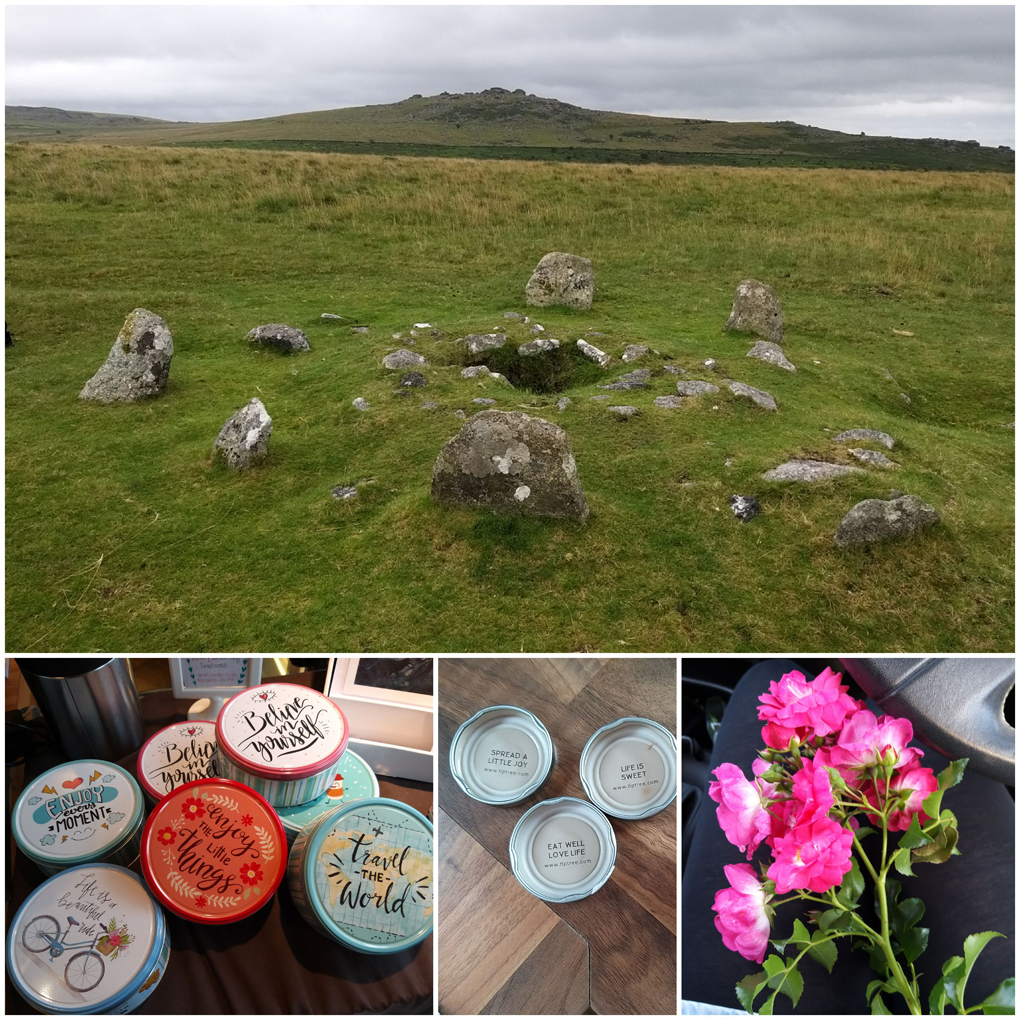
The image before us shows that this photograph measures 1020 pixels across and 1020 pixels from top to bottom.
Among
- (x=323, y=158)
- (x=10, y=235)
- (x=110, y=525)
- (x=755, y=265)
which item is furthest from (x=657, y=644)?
(x=323, y=158)

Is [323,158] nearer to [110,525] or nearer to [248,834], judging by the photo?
[110,525]

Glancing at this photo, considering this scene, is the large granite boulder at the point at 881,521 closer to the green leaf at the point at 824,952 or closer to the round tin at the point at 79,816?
the green leaf at the point at 824,952

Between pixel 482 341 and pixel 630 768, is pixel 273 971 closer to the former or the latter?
pixel 630 768

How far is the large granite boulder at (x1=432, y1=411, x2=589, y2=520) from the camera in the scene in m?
5.66

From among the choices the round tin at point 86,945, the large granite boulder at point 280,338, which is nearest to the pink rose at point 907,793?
the round tin at point 86,945

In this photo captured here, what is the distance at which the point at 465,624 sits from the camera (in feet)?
16.9

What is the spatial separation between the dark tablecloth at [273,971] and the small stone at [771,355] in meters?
8.71

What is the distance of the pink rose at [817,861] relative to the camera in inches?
46.3

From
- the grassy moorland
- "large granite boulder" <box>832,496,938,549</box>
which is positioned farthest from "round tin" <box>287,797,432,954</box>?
"large granite boulder" <box>832,496,938,549</box>

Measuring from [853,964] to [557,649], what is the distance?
3.38 metres

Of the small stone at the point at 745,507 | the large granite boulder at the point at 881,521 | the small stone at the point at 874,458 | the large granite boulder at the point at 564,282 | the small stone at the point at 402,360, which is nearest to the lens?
the large granite boulder at the point at 881,521

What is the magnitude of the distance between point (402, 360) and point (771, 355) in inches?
185

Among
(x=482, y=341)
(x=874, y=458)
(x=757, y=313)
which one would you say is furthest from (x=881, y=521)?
(x=757, y=313)

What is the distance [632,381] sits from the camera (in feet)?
27.2
